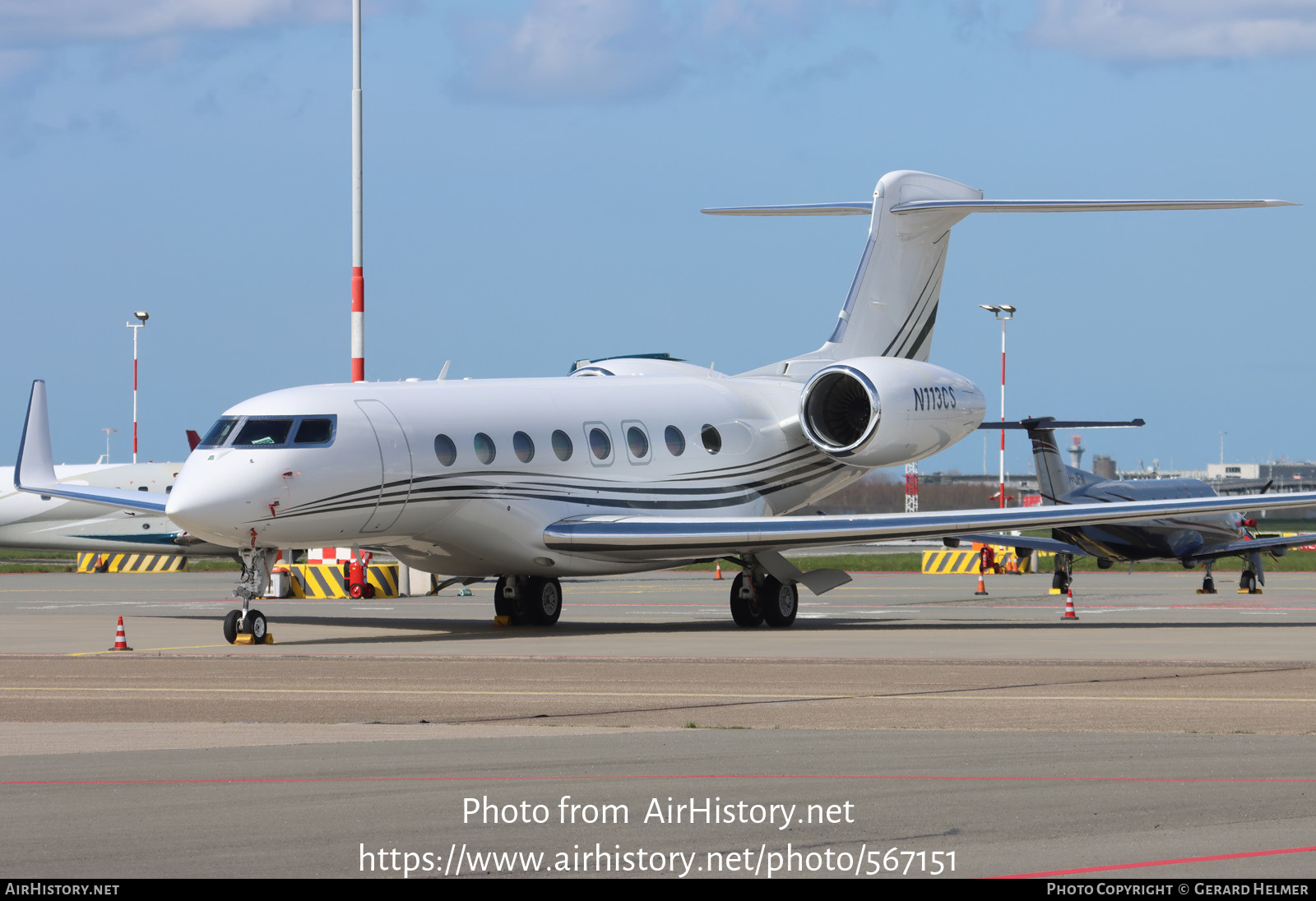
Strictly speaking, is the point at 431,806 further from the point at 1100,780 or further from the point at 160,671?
the point at 160,671

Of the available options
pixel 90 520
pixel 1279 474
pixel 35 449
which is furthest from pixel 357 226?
pixel 1279 474

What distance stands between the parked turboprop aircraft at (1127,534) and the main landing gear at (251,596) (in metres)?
17.2

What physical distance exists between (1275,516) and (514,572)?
116m

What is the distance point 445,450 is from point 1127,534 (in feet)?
59.1

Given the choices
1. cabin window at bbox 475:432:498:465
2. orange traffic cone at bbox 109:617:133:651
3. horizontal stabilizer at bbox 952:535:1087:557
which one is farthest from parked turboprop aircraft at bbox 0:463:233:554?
orange traffic cone at bbox 109:617:133:651

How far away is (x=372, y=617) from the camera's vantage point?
3098cm

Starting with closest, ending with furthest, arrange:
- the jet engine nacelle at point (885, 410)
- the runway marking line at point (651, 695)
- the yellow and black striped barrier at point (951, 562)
→ the runway marking line at point (651, 695)
the jet engine nacelle at point (885, 410)
the yellow and black striped barrier at point (951, 562)

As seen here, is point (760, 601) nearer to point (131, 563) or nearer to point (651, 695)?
point (651, 695)

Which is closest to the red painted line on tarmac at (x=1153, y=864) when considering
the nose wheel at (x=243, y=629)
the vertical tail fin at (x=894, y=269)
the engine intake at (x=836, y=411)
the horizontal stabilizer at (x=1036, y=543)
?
the nose wheel at (x=243, y=629)

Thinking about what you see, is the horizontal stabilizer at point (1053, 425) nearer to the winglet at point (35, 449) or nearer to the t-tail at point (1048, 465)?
the t-tail at point (1048, 465)

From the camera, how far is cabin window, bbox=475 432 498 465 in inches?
1008

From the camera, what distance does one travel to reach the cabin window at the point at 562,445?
2673 centimetres

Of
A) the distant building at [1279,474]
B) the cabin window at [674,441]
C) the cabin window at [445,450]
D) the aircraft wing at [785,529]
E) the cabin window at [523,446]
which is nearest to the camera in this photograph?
the aircraft wing at [785,529]
